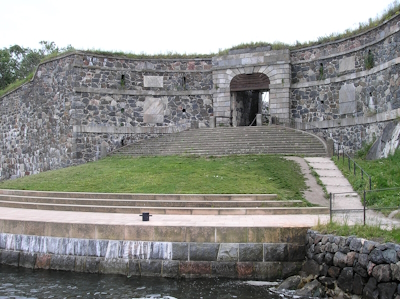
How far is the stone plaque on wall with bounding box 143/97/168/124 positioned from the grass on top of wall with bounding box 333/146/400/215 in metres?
11.5

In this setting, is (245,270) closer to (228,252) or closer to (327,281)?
(228,252)

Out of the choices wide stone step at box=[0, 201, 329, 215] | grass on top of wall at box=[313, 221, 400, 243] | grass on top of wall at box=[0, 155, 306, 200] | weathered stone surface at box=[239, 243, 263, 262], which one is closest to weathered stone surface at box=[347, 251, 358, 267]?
grass on top of wall at box=[313, 221, 400, 243]

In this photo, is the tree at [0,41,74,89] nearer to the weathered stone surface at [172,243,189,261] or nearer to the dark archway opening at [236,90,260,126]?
the dark archway opening at [236,90,260,126]

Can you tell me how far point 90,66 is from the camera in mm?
26312

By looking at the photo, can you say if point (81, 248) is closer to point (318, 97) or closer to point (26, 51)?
point (318, 97)

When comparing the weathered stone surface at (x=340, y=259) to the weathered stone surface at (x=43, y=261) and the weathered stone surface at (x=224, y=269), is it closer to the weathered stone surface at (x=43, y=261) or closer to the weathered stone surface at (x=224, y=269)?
the weathered stone surface at (x=224, y=269)

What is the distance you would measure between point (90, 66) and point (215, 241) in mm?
18278

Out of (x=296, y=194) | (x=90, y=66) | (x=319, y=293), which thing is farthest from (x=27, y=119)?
(x=319, y=293)

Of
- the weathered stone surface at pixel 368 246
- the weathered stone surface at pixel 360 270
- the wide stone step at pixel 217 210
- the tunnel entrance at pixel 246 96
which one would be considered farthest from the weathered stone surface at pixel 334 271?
the tunnel entrance at pixel 246 96

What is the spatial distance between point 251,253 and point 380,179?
6398 millimetres

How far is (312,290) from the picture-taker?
924 centimetres

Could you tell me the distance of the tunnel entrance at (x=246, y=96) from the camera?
1081 inches

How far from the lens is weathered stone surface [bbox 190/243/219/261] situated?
10.5m

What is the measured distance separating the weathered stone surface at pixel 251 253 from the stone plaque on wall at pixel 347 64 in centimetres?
1587
